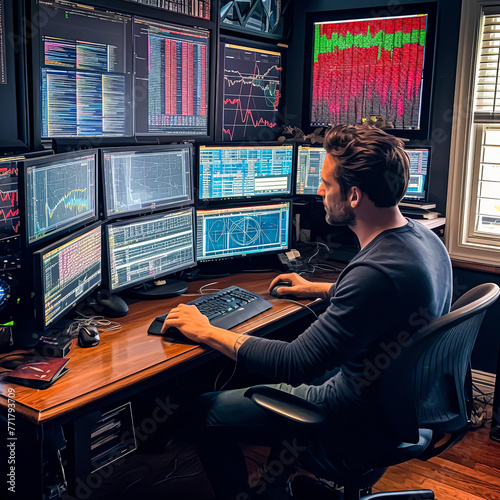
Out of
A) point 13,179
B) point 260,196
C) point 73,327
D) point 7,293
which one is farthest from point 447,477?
point 13,179

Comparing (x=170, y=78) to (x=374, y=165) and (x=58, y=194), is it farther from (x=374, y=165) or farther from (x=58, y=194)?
(x=374, y=165)

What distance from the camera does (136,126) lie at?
2762 mm

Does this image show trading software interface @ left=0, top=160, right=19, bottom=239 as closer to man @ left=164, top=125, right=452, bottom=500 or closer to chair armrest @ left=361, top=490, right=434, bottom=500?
man @ left=164, top=125, right=452, bottom=500

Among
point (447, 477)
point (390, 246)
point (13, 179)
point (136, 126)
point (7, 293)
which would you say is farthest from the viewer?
point (136, 126)

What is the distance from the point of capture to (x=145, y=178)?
7.77ft

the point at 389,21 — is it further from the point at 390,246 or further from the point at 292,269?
the point at 390,246

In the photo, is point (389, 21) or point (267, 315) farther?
point (389, 21)

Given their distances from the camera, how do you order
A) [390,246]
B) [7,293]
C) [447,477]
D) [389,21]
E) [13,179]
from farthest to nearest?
[389,21] < [447,477] < [13,179] < [7,293] < [390,246]

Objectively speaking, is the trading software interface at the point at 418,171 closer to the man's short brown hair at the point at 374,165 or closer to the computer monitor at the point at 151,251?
the computer monitor at the point at 151,251

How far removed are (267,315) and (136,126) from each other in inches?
44.5

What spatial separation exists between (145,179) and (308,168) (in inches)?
40.2

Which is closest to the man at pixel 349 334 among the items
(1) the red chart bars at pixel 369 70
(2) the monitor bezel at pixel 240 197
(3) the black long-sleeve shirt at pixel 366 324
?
(3) the black long-sleeve shirt at pixel 366 324

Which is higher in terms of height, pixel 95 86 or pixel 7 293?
pixel 95 86

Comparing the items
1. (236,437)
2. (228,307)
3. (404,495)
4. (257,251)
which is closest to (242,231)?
(257,251)
